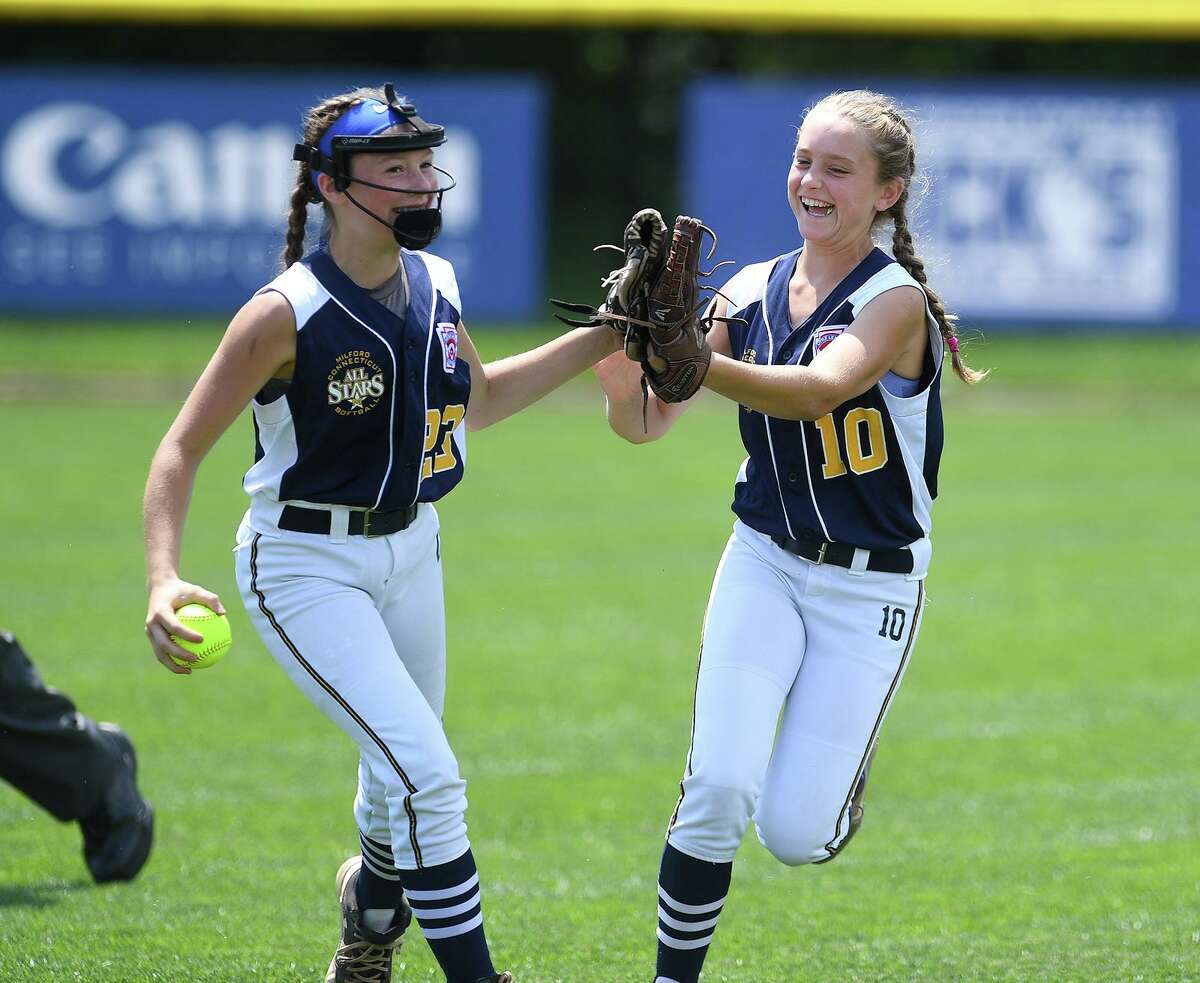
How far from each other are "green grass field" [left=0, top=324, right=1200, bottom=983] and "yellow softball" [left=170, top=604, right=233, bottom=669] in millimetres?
1050

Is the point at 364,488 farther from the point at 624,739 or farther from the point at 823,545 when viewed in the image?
the point at 624,739

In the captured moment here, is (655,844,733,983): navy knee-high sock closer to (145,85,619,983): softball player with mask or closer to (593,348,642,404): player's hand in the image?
(145,85,619,983): softball player with mask

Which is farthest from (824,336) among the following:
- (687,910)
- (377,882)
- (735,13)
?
(735,13)

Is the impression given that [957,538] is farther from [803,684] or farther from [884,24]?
[884,24]

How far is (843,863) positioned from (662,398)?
2.29 m

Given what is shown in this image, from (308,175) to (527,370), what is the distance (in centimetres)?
79

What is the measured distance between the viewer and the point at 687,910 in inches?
165

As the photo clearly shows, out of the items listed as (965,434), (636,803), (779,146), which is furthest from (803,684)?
(779,146)

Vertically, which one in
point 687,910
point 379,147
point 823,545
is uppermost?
point 379,147

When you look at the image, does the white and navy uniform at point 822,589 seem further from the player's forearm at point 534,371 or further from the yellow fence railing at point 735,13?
the yellow fence railing at point 735,13

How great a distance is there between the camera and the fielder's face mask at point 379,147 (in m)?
4.25

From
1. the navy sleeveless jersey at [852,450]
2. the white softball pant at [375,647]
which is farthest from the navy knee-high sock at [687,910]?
the navy sleeveless jersey at [852,450]

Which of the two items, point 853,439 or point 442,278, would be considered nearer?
point 853,439

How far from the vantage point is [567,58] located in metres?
28.0
